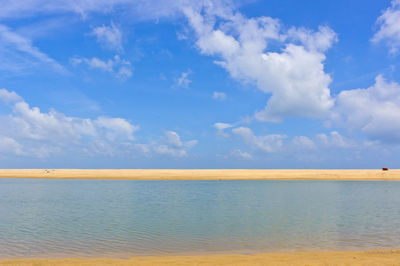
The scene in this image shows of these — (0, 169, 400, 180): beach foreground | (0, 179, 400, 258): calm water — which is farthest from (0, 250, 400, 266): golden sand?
(0, 169, 400, 180): beach foreground

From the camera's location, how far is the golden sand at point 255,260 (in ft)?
39.3

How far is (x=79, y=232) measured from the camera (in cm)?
1861

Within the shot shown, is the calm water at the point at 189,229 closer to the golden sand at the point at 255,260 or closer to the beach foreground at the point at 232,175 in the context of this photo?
the golden sand at the point at 255,260

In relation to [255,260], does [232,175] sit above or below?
above

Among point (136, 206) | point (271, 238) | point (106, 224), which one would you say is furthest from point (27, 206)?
point (271, 238)

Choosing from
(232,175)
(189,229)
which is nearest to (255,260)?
(189,229)

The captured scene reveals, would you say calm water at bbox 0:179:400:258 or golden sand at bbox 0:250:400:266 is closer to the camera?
golden sand at bbox 0:250:400:266

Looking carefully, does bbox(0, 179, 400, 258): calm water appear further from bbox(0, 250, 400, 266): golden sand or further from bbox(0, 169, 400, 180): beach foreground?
bbox(0, 169, 400, 180): beach foreground

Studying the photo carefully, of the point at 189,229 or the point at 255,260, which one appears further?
the point at 189,229

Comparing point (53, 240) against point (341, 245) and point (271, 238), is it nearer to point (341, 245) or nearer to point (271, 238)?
point (271, 238)

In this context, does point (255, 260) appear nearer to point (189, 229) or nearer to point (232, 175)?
point (189, 229)

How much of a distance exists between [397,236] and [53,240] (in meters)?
18.1

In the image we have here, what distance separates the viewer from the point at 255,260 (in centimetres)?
1253

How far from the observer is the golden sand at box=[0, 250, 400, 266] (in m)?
12.0
